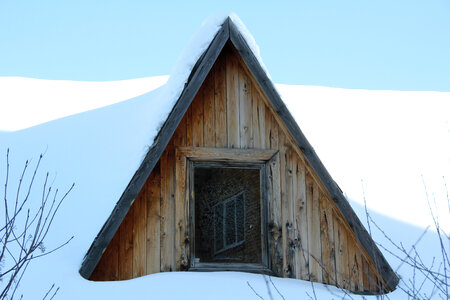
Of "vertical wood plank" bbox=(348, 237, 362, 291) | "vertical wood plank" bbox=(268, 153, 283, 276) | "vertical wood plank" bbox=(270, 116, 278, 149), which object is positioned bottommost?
"vertical wood plank" bbox=(348, 237, 362, 291)

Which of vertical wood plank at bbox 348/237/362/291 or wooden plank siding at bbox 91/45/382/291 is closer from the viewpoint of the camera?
wooden plank siding at bbox 91/45/382/291

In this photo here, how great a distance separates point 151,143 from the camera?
447cm

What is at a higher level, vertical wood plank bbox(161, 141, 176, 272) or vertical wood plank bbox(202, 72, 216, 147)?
vertical wood plank bbox(202, 72, 216, 147)

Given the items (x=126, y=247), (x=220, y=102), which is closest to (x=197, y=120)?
(x=220, y=102)

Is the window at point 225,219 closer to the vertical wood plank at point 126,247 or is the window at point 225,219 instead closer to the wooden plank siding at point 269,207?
the wooden plank siding at point 269,207

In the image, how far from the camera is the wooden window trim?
4630 millimetres

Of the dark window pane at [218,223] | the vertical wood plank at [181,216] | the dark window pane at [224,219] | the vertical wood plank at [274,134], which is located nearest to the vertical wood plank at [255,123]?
the vertical wood plank at [274,134]

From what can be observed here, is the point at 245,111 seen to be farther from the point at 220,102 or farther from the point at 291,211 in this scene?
the point at 291,211

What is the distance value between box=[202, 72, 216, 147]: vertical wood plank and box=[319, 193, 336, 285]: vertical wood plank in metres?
1.18

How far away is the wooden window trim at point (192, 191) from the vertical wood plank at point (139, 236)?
11.4 inches

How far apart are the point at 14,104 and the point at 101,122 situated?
2.04 m

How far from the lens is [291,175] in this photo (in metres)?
4.92

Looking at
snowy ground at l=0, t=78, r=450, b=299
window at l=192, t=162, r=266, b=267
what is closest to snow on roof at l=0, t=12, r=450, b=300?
snowy ground at l=0, t=78, r=450, b=299

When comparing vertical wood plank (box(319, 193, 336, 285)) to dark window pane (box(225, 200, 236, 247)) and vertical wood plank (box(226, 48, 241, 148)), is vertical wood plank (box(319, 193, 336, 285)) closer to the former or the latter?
vertical wood plank (box(226, 48, 241, 148))
